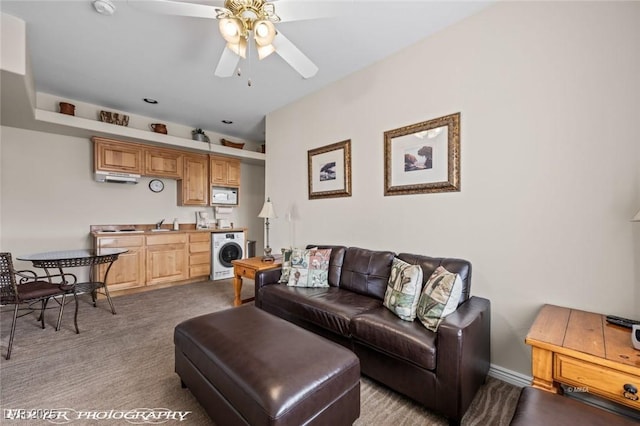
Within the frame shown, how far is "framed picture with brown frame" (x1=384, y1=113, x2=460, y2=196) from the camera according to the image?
7.51 ft

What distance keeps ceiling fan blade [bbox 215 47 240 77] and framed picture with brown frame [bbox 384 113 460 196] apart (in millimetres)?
1551

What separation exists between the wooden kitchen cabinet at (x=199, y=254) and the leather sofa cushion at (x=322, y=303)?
2.41 m

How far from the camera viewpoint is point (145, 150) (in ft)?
14.0

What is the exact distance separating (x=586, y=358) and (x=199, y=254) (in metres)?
4.82

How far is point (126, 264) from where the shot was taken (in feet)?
12.9

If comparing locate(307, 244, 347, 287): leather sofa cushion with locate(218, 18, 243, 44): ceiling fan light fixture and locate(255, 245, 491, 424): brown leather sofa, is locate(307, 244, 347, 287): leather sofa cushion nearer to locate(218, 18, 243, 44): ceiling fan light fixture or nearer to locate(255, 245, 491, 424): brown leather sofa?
locate(255, 245, 491, 424): brown leather sofa

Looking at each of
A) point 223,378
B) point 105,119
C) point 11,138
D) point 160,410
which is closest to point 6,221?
point 11,138

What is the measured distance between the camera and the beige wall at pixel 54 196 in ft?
11.6

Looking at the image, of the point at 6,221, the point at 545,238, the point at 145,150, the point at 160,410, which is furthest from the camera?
the point at 145,150

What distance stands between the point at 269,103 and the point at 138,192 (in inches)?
106

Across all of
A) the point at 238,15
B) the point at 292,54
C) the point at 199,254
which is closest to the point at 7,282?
the point at 199,254

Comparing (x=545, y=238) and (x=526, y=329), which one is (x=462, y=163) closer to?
(x=545, y=238)

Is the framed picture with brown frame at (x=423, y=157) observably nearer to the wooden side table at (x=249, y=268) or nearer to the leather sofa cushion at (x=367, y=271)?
the leather sofa cushion at (x=367, y=271)

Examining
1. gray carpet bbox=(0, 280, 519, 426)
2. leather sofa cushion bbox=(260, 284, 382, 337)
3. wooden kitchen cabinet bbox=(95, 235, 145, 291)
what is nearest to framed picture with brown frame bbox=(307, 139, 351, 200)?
leather sofa cushion bbox=(260, 284, 382, 337)
